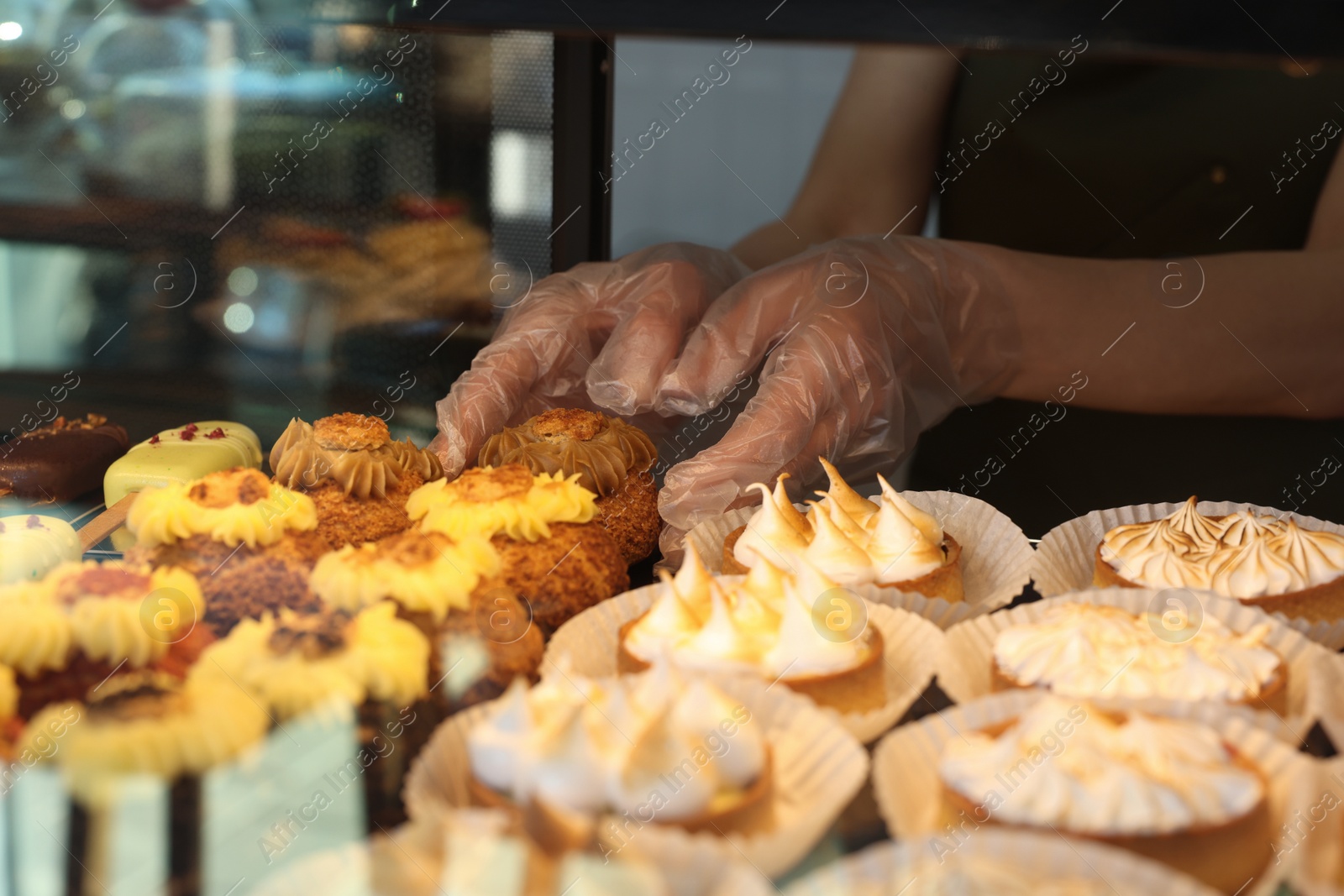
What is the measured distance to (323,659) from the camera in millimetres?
1341

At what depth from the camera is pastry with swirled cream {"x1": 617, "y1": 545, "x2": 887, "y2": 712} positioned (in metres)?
1.44

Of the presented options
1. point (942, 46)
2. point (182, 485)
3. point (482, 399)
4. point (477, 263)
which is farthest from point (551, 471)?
point (942, 46)

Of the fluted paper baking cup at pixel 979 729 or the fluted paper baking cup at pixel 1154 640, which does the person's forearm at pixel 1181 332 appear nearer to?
the fluted paper baking cup at pixel 1154 640

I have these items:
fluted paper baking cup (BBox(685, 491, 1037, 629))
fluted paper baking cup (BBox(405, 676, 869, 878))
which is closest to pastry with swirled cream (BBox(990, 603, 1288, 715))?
fluted paper baking cup (BBox(685, 491, 1037, 629))

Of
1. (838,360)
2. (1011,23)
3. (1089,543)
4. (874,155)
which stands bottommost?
(1089,543)

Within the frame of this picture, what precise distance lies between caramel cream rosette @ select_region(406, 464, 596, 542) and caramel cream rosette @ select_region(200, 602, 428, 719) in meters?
0.26

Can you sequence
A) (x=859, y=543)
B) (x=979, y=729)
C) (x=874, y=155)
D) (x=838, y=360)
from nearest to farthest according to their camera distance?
(x=979, y=729), (x=859, y=543), (x=838, y=360), (x=874, y=155)

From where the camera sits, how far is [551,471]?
202 centimetres

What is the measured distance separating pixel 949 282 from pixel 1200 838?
170 centimetres

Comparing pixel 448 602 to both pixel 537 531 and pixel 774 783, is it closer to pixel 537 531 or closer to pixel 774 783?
pixel 537 531

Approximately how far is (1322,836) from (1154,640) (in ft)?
1.37

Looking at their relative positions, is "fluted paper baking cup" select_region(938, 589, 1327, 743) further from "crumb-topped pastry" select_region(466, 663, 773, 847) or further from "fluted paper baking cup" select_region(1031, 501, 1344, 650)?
"crumb-topped pastry" select_region(466, 663, 773, 847)

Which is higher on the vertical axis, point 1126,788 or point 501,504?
point 501,504

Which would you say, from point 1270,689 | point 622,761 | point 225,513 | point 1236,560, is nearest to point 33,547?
point 225,513
